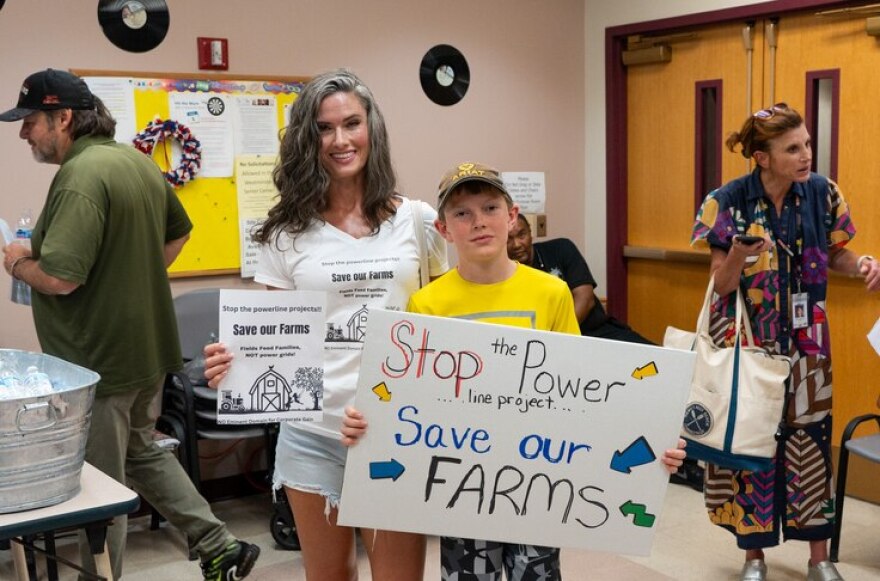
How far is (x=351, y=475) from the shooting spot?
188 centimetres

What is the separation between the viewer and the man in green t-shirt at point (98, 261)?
2910 millimetres

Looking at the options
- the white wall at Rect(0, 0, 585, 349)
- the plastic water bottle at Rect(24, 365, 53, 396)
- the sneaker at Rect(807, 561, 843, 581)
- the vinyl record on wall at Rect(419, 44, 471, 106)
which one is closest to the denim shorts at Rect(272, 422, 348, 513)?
the plastic water bottle at Rect(24, 365, 53, 396)

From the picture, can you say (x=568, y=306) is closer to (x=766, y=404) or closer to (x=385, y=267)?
(x=385, y=267)

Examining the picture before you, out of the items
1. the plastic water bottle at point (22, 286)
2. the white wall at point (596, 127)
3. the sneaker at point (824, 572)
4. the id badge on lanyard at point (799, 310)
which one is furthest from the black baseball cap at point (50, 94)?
the white wall at point (596, 127)

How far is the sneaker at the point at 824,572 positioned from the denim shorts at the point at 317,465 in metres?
1.98

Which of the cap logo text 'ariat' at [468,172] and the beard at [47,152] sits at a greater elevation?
the beard at [47,152]

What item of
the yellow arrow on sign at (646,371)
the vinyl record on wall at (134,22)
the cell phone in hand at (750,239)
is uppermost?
the vinyl record on wall at (134,22)

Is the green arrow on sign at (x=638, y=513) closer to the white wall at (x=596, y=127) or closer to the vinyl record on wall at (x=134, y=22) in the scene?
the vinyl record on wall at (x=134, y=22)

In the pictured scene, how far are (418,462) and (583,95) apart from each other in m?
3.80

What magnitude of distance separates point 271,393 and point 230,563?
4.98ft

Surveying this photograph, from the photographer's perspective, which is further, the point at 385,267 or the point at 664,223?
the point at 664,223

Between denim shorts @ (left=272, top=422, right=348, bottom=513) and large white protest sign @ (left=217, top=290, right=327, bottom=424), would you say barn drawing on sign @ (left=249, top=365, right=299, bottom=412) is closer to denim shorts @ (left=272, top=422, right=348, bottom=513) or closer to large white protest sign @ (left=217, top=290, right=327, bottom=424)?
large white protest sign @ (left=217, top=290, right=327, bottom=424)

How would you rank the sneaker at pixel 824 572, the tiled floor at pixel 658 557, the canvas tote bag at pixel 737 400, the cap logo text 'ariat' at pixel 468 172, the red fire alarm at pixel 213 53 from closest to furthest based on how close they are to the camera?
1. the cap logo text 'ariat' at pixel 468 172
2. the canvas tote bag at pixel 737 400
3. the sneaker at pixel 824 572
4. the tiled floor at pixel 658 557
5. the red fire alarm at pixel 213 53

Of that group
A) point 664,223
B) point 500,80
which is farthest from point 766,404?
point 500,80
